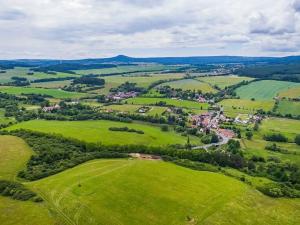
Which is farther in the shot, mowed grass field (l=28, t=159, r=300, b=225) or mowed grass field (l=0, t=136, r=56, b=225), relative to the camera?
mowed grass field (l=28, t=159, r=300, b=225)

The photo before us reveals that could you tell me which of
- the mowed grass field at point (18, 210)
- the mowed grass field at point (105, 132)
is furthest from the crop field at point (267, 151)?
the mowed grass field at point (18, 210)

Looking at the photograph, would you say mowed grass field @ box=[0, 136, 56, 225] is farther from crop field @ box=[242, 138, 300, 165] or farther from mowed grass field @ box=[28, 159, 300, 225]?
crop field @ box=[242, 138, 300, 165]

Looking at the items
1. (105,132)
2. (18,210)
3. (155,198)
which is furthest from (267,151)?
(18,210)

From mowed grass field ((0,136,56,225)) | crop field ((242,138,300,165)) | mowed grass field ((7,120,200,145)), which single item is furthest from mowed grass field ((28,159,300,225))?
crop field ((242,138,300,165))

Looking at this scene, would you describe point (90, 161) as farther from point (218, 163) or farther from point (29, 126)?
point (29, 126)

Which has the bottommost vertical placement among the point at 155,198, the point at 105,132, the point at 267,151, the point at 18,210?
the point at 267,151

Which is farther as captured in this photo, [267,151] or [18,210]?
[267,151]

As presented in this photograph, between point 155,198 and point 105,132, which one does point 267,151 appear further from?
point 155,198
